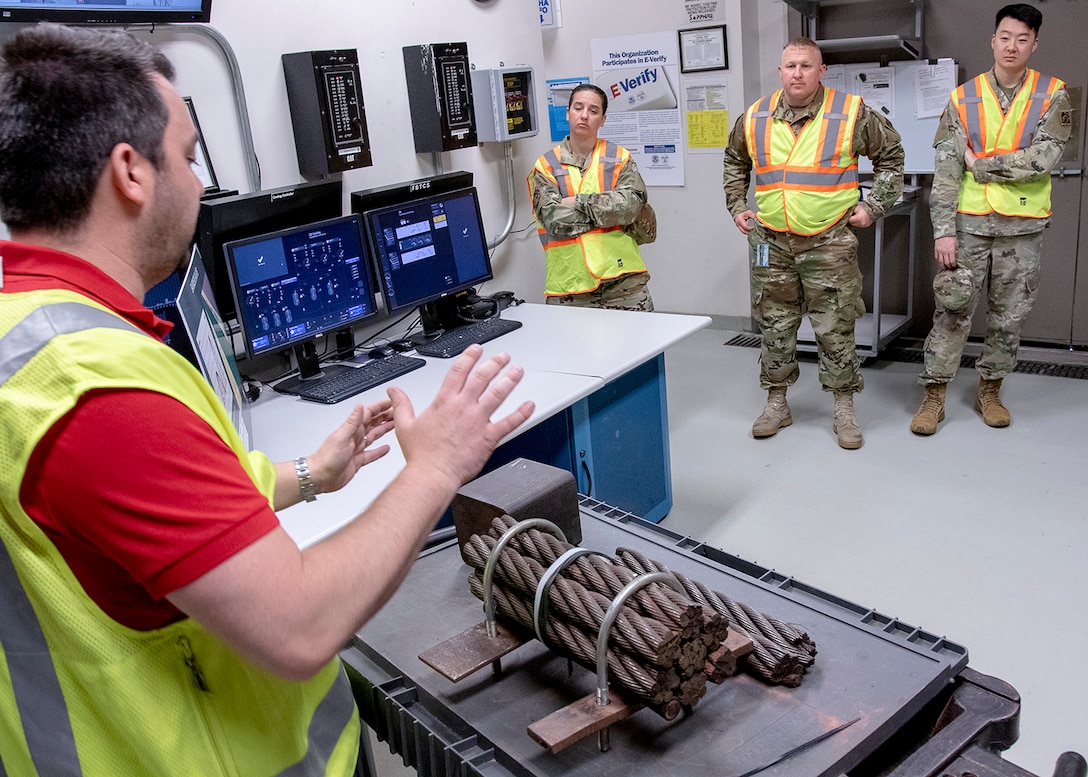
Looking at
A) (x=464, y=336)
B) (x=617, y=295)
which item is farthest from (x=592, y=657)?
(x=617, y=295)

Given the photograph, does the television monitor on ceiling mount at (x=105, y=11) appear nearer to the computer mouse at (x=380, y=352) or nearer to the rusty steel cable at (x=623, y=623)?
the computer mouse at (x=380, y=352)

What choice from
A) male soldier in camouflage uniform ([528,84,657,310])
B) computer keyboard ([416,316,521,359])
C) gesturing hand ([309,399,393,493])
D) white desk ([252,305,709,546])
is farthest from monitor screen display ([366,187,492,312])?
gesturing hand ([309,399,393,493])

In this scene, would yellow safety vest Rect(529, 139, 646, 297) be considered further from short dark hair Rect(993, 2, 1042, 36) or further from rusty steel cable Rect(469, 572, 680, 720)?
rusty steel cable Rect(469, 572, 680, 720)

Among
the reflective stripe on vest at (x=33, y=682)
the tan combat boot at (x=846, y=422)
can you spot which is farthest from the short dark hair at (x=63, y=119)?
the tan combat boot at (x=846, y=422)

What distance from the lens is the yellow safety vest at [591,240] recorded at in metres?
3.74

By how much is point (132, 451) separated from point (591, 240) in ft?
10.2

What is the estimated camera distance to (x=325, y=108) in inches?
117

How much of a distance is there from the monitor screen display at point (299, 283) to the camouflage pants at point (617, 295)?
121 cm

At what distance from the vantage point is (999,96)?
145 inches

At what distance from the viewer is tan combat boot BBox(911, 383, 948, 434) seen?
12.7ft

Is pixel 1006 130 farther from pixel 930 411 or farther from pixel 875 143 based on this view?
pixel 930 411

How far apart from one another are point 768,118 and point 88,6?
2522mm

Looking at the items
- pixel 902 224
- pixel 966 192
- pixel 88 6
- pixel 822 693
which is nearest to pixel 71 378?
pixel 822 693

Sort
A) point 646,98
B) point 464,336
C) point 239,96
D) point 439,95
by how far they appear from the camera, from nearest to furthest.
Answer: point 239,96 → point 464,336 → point 439,95 → point 646,98
